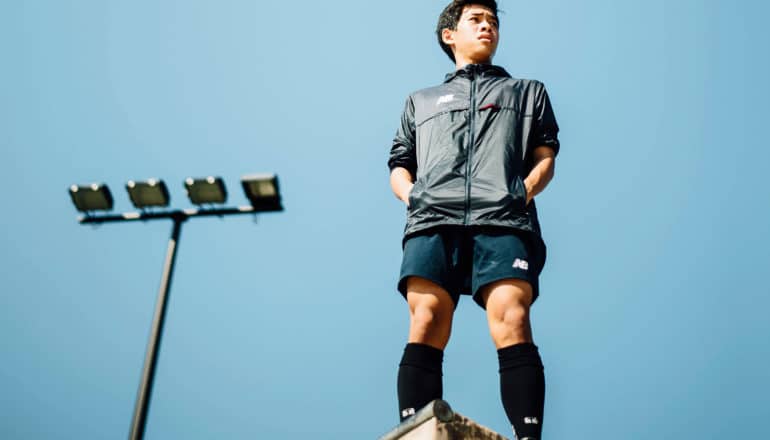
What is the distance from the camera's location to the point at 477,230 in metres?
4.04

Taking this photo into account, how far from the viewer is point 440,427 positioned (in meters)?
2.98

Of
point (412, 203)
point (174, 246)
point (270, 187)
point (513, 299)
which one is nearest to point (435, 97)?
point (412, 203)

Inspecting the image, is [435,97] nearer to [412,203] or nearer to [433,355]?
[412,203]

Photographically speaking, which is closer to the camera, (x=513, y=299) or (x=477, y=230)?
Result: (x=513, y=299)

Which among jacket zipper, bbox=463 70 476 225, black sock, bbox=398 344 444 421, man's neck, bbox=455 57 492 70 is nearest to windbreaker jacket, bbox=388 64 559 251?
jacket zipper, bbox=463 70 476 225

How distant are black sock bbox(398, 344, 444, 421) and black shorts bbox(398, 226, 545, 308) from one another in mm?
346

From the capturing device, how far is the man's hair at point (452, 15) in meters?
5.18

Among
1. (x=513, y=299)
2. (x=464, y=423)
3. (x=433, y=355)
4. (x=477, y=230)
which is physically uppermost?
(x=477, y=230)

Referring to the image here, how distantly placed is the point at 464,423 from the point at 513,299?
899 mm

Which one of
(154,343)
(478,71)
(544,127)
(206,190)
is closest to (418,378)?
(544,127)

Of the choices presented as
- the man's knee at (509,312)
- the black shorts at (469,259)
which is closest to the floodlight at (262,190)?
the black shorts at (469,259)

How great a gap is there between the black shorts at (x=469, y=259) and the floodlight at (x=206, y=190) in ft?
19.1

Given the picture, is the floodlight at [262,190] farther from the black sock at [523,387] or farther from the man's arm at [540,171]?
the black sock at [523,387]

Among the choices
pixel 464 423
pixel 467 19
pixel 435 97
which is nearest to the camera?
pixel 464 423
